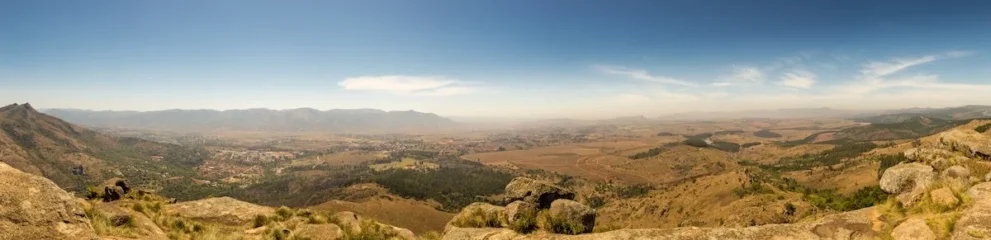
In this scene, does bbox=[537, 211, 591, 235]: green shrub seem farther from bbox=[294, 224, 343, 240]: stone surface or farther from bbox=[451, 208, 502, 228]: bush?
bbox=[294, 224, 343, 240]: stone surface

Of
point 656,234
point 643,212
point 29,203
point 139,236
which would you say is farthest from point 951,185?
point 643,212

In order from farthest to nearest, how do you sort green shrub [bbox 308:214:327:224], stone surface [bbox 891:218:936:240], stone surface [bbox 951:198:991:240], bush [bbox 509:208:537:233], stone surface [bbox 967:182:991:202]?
green shrub [bbox 308:214:327:224] → bush [bbox 509:208:537:233] → stone surface [bbox 967:182:991:202] → stone surface [bbox 891:218:936:240] → stone surface [bbox 951:198:991:240]

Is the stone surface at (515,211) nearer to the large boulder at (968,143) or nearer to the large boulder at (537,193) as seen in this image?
the large boulder at (537,193)

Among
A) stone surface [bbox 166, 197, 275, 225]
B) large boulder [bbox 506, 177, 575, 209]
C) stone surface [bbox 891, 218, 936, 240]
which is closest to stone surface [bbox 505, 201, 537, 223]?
large boulder [bbox 506, 177, 575, 209]

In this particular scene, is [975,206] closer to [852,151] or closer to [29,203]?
[29,203]

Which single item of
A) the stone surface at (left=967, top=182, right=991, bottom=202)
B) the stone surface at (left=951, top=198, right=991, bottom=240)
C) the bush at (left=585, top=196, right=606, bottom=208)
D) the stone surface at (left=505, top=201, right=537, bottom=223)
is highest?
the stone surface at (left=967, top=182, right=991, bottom=202)

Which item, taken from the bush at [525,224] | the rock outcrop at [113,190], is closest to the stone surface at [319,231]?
the bush at [525,224]
